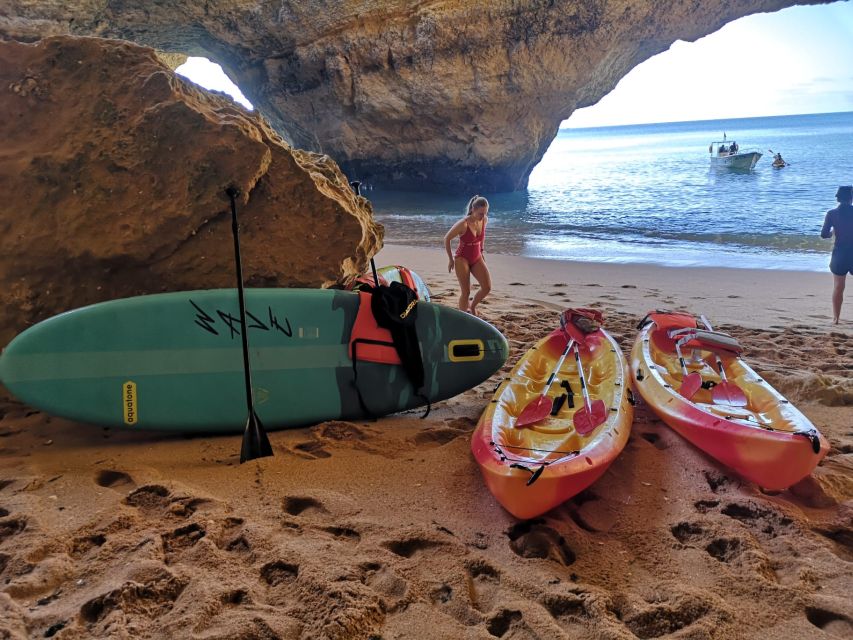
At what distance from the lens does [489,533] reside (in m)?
2.01

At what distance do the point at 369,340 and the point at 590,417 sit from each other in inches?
46.9

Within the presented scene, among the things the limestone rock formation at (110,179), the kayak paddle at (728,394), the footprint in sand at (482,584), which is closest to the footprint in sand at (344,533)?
the footprint in sand at (482,584)

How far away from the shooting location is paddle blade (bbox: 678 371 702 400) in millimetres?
3055

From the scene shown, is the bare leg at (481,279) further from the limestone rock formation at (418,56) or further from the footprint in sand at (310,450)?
the limestone rock formation at (418,56)

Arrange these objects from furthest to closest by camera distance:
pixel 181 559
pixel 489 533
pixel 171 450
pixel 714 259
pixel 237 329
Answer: pixel 714 259
pixel 237 329
pixel 171 450
pixel 489 533
pixel 181 559

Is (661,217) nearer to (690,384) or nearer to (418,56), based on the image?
(418,56)

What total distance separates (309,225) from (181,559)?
83.8 inches

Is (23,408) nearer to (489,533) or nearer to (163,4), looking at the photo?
(489,533)

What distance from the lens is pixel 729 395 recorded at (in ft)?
9.85

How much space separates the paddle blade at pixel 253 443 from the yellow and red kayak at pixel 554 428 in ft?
3.06

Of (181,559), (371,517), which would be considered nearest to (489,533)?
(371,517)

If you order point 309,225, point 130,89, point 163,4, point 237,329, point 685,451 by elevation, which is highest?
point 163,4

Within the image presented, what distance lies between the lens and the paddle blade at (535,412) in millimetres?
2763

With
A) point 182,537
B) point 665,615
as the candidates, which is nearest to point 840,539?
point 665,615
